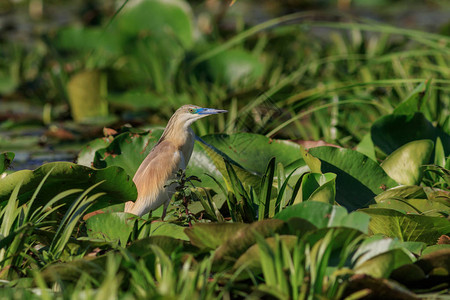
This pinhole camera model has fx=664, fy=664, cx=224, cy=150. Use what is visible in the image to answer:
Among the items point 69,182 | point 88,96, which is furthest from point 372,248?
point 88,96

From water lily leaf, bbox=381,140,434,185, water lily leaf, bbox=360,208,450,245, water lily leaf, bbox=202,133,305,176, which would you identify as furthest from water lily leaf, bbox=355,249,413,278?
water lily leaf, bbox=202,133,305,176

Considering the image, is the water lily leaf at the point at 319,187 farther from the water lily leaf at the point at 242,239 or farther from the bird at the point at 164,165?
the bird at the point at 164,165

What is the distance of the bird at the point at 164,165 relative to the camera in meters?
2.18

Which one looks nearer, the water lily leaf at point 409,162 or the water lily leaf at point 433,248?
the water lily leaf at point 433,248

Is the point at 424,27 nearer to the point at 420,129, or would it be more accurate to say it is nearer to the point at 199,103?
the point at 199,103

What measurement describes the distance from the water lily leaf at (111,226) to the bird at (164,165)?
0.20 m

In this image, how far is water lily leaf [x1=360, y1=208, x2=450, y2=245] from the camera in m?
1.90

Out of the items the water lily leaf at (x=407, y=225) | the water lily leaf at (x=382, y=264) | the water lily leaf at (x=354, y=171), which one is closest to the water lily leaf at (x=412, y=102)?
the water lily leaf at (x=354, y=171)

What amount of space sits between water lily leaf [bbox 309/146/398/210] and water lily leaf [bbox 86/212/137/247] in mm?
653

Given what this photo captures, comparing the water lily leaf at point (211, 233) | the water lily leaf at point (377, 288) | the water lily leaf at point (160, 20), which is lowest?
the water lily leaf at point (377, 288)

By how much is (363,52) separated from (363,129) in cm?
148

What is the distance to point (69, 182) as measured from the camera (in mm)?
2023

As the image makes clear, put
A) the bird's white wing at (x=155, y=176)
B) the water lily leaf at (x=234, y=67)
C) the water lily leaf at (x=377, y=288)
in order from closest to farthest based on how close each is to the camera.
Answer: the water lily leaf at (x=377, y=288)
the bird's white wing at (x=155, y=176)
the water lily leaf at (x=234, y=67)

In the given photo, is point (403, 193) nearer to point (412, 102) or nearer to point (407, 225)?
point (407, 225)
